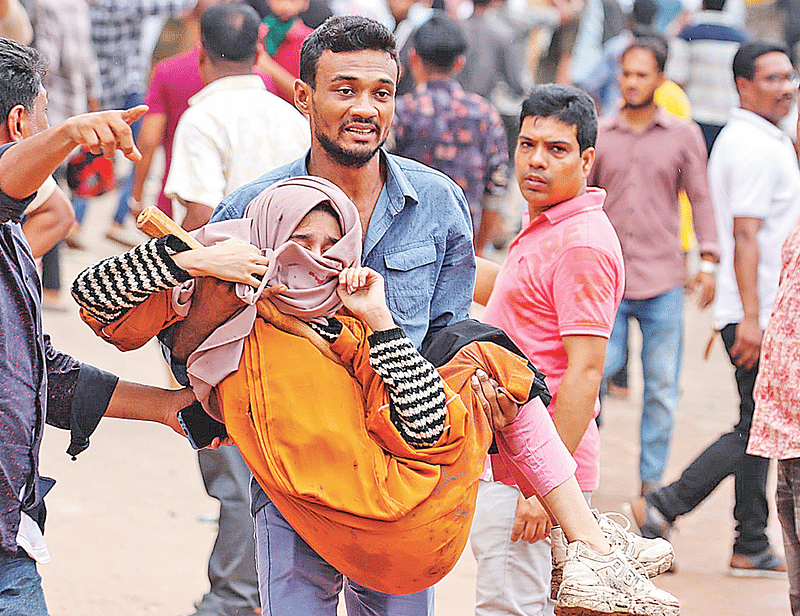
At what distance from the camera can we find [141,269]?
2.45m

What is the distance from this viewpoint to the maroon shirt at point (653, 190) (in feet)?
19.9

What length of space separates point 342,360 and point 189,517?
3.28 metres

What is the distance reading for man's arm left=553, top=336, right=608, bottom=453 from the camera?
3.40m

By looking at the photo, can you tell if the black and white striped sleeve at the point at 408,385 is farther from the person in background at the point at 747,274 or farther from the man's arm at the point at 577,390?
the person in background at the point at 747,274

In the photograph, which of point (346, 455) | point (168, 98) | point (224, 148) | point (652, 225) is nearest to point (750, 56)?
point (652, 225)

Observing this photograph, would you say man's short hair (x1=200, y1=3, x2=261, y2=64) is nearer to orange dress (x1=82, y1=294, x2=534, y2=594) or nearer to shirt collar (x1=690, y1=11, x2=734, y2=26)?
orange dress (x1=82, y1=294, x2=534, y2=594)

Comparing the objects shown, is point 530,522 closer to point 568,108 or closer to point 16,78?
point 568,108

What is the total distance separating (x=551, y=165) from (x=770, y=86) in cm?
248

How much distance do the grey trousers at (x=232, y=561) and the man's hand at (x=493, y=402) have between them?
1.83 meters

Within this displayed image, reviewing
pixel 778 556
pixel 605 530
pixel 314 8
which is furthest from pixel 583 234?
pixel 314 8

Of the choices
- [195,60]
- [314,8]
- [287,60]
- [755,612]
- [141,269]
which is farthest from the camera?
[314,8]

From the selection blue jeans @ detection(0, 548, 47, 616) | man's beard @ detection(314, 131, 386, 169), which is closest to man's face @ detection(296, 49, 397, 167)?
man's beard @ detection(314, 131, 386, 169)

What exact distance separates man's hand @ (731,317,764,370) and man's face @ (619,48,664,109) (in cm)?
149

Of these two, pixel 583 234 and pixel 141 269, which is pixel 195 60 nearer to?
pixel 583 234
